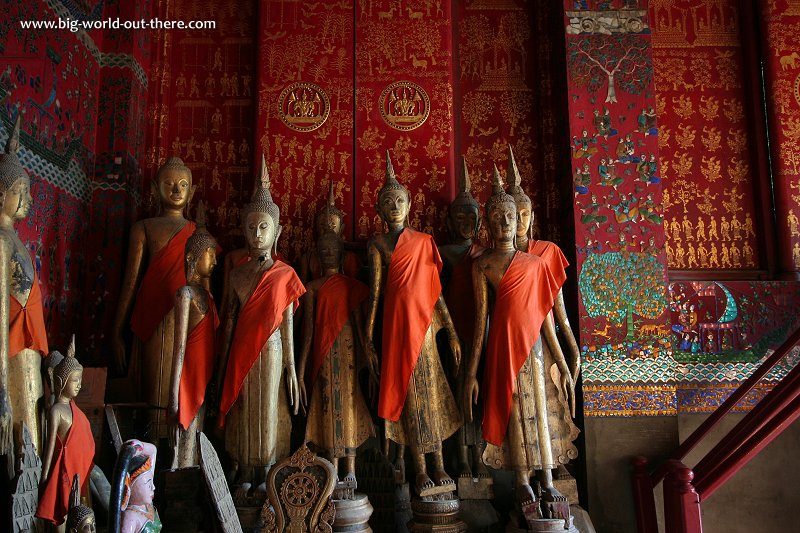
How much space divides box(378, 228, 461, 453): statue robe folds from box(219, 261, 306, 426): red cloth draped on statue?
0.71 m

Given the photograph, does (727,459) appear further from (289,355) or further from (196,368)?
(196,368)

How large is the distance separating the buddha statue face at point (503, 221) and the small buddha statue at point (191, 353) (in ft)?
6.94

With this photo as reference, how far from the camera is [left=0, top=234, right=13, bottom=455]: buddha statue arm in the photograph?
4.30 metres

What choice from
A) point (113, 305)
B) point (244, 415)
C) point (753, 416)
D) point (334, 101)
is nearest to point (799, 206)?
point (753, 416)

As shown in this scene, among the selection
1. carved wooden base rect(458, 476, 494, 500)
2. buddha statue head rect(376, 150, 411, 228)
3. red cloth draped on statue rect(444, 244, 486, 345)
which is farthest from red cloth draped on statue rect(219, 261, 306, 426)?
carved wooden base rect(458, 476, 494, 500)

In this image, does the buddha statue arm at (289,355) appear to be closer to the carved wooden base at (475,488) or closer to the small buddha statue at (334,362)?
the small buddha statue at (334,362)

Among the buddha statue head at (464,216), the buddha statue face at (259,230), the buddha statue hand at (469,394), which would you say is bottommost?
the buddha statue hand at (469,394)

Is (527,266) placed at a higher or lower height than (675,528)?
higher

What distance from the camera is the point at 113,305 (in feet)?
20.6

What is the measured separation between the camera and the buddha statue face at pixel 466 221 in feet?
20.5

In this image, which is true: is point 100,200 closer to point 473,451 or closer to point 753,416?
point 473,451

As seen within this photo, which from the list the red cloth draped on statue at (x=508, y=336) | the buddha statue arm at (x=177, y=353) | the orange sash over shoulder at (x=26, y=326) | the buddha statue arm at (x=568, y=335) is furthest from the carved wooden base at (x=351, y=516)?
the orange sash over shoulder at (x=26, y=326)

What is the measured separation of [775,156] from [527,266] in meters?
3.09

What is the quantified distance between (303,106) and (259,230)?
5.91ft
